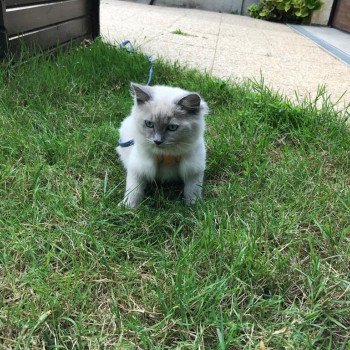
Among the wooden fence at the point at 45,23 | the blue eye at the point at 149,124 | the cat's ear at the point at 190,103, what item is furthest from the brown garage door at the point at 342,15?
the blue eye at the point at 149,124

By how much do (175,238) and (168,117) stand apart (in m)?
0.55

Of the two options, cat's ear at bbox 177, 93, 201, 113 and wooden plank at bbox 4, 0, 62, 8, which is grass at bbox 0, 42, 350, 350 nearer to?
cat's ear at bbox 177, 93, 201, 113

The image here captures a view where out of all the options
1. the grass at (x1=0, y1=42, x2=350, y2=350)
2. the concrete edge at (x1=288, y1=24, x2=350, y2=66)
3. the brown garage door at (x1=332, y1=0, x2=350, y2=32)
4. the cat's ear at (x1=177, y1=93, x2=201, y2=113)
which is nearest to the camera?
the grass at (x1=0, y1=42, x2=350, y2=350)

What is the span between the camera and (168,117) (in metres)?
1.80

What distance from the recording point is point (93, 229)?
1593mm

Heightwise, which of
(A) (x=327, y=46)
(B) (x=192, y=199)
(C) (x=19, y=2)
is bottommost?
(A) (x=327, y=46)

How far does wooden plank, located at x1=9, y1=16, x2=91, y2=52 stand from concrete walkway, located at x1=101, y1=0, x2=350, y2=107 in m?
0.50

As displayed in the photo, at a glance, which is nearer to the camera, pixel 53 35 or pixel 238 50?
pixel 53 35

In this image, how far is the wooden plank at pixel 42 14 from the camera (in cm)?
293


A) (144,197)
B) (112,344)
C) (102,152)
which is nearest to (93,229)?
(144,197)

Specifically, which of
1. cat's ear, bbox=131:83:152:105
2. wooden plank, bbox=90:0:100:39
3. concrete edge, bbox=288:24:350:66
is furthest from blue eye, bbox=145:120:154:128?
concrete edge, bbox=288:24:350:66

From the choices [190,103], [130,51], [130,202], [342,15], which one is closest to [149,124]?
→ [190,103]

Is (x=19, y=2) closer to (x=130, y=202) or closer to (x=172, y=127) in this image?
(x=172, y=127)

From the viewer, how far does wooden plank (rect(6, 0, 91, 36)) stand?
2932 millimetres
